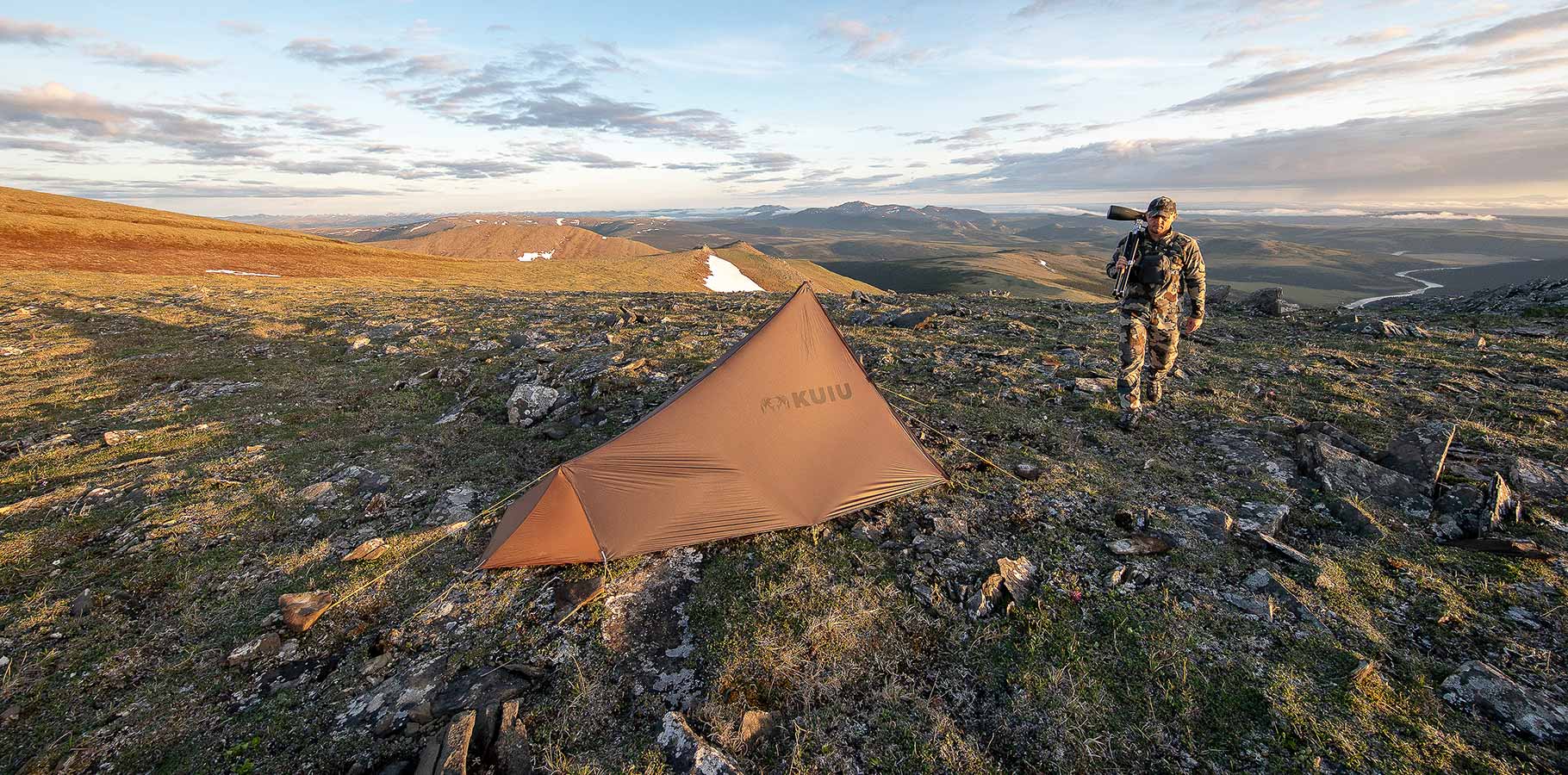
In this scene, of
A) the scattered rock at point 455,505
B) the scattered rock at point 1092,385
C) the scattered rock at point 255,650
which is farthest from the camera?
the scattered rock at point 1092,385

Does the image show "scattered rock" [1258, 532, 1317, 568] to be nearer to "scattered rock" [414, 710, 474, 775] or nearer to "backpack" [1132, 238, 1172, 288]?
"backpack" [1132, 238, 1172, 288]

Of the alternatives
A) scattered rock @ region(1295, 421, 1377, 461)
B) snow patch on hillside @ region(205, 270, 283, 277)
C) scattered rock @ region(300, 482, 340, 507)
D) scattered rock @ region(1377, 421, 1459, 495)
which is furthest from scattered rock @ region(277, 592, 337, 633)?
snow patch on hillside @ region(205, 270, 283, 277)

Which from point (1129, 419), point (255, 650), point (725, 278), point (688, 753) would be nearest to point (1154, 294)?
point (1129, 419)

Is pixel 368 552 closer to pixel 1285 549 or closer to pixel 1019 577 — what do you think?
pixel 1019 577

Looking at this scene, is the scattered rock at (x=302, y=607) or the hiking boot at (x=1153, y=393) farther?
the hiking boot at (x=1153, y=393)

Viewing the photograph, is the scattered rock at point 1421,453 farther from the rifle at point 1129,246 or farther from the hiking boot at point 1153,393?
the rifle at point 1129,246

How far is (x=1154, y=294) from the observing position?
936 cm

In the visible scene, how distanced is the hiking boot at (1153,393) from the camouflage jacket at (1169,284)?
115 cm

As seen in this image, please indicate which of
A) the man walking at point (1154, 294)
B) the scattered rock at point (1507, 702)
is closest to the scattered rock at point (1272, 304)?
the man walking at point (1154, 294)

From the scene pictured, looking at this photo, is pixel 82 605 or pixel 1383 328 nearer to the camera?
pixel 82 605

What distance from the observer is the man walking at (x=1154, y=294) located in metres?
Result: 9.23

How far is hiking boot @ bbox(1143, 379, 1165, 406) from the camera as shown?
10.0 meters

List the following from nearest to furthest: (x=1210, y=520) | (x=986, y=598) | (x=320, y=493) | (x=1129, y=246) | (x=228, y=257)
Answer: (x=986, y=598), (x=1210, y=520), (x=320, y=493), (x=1129, y=246), (x=228, y=257)

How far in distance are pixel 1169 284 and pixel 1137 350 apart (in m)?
1.17
